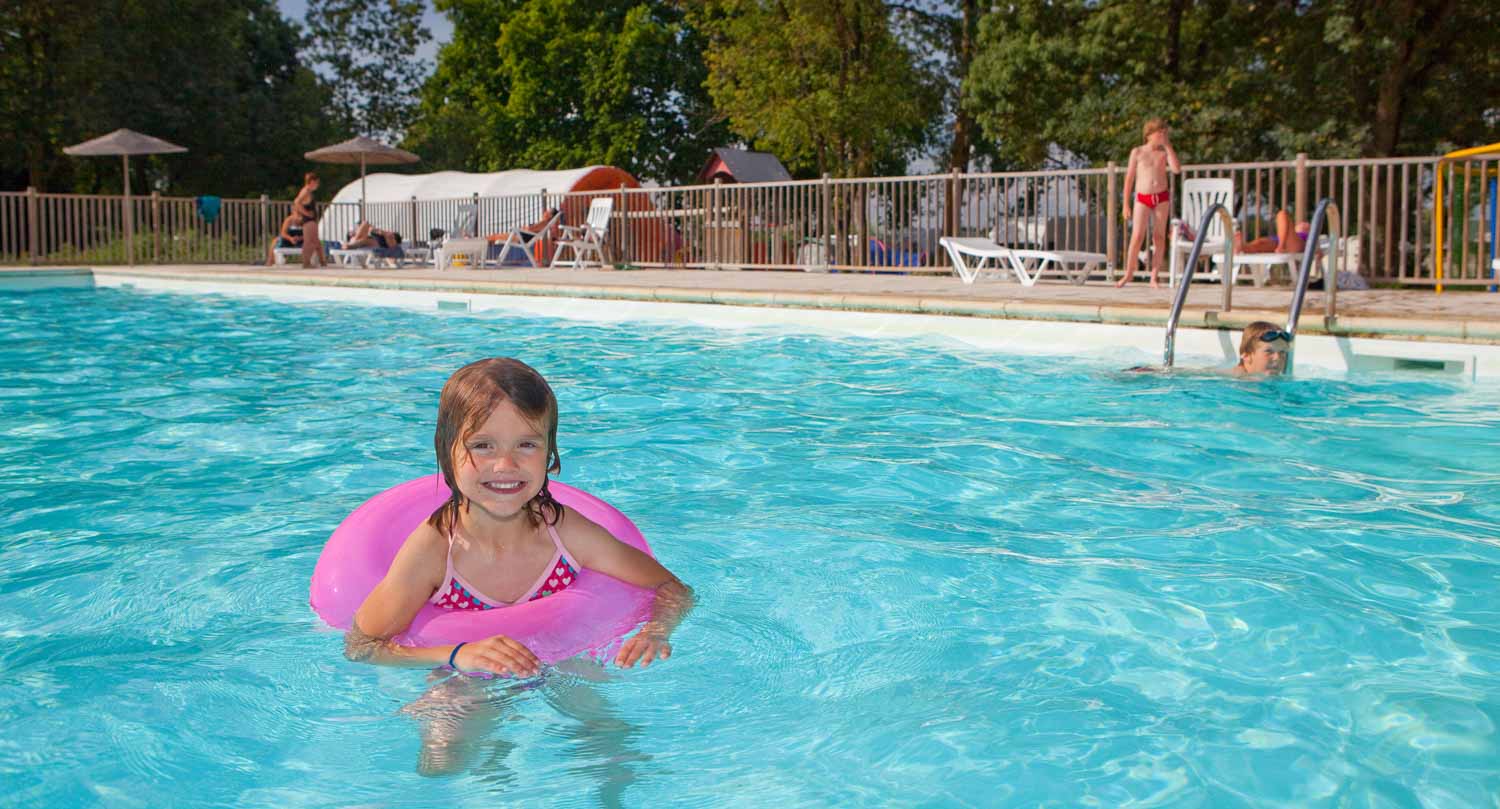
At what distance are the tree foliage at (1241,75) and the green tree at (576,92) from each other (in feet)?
62.0

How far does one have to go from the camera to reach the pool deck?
8453mm

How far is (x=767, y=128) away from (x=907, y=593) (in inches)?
1019

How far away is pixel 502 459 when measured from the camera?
107 inches

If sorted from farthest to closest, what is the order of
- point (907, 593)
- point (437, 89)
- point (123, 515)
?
1. point (437, 89)
2. point (123, 515)
3. point (907, 593)

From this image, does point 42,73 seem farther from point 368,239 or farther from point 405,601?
point 405,601

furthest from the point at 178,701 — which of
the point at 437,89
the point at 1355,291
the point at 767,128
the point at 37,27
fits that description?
the point at 437,89

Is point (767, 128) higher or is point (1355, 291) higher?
point (767, 128)

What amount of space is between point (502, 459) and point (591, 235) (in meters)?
18.5

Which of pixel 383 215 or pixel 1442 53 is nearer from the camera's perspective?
pixel 1442 53

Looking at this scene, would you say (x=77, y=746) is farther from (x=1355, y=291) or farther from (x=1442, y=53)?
(x=1442, y=53)

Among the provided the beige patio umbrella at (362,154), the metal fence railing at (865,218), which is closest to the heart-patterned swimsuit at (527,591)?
the metal fence railing at (865,218)

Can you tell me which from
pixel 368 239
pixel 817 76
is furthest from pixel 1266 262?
pixel 817 76

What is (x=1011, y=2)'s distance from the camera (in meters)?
26.3

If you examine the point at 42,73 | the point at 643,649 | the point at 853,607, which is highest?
the point at 42,73
